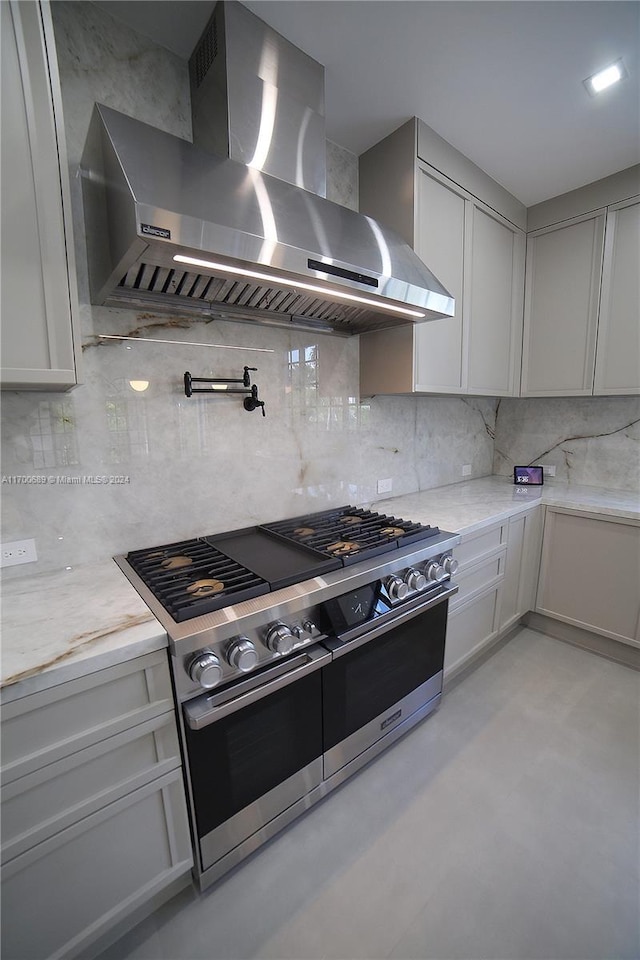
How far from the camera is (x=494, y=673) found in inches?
85.2

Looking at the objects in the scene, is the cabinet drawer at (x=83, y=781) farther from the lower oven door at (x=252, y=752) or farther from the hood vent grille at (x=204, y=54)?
the hood vent grille at (x=204, y=54)

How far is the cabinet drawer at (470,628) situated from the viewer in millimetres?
1894

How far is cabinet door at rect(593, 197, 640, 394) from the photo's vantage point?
2.18 metres

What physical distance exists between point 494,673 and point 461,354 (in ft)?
5.94

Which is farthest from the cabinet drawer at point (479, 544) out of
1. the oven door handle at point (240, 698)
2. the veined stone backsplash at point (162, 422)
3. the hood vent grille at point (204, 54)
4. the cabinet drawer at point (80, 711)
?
the hood vent grille at point (204, 54)

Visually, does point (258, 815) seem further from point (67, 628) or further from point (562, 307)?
point (562, 307)

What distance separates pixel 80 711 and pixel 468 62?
7.99 feet

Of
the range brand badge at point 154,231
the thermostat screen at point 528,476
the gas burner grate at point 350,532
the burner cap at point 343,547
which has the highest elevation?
the range brand badge at point 154,231

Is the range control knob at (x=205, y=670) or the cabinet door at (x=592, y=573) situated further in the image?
the cabinet door at (x=592, y=573)

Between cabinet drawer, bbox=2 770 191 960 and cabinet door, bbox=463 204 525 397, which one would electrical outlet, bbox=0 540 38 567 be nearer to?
cabinet drawer, bbox=2 770 191 960

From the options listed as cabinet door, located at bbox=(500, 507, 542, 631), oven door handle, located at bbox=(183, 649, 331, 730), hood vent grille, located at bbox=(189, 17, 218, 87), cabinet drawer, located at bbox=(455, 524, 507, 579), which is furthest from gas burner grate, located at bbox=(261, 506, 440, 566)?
hood vent grille, located at bbox=(189, 17, 218, 87)

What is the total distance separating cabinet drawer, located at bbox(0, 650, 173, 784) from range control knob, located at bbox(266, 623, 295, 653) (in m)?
0.28

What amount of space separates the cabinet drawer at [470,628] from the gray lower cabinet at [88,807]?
1.33 meters

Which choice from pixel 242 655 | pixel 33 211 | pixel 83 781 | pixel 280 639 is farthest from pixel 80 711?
pixel 33 211
